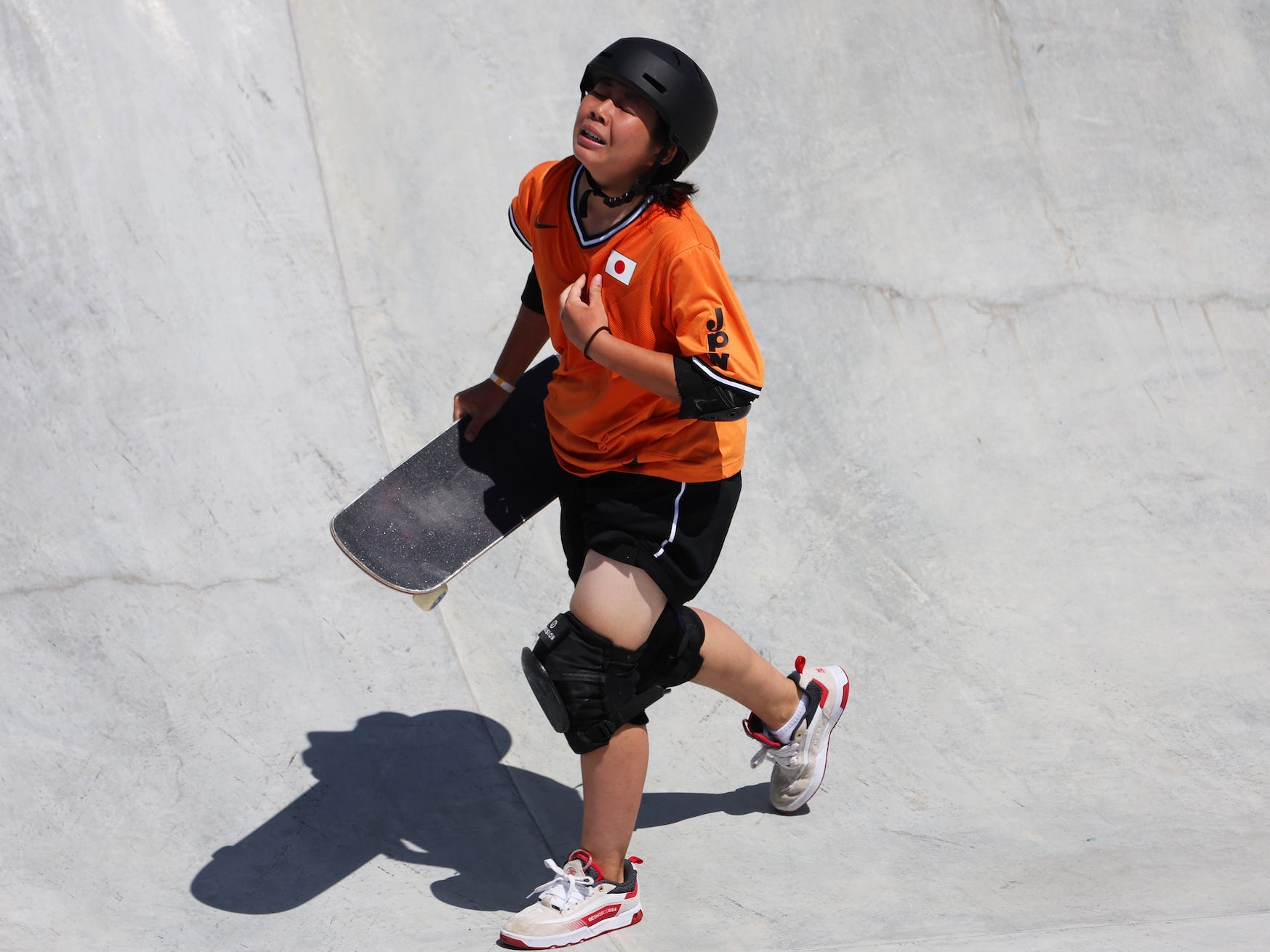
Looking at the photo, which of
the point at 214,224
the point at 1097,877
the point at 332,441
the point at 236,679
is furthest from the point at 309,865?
the point at 214,224

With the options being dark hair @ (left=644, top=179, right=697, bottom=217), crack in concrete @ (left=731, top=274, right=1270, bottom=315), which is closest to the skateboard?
dark hair @ (left=644, top=179, right=697, bottom=217)

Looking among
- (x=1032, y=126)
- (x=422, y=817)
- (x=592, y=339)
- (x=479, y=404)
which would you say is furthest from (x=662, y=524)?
(x=1032, y=126)

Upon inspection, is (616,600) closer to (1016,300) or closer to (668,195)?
(668,195)

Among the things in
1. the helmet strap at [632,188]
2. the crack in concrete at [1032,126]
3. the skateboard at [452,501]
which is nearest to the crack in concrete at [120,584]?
the skateboard at [452,501]

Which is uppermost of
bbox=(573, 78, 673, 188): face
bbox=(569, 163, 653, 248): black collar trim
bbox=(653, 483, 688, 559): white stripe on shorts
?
bbox=(573, 78, 673, 188): face

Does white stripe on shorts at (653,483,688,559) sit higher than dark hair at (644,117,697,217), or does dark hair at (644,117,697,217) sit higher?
dark hair at (644,117,697,217)

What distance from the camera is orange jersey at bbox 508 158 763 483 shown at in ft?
7.82

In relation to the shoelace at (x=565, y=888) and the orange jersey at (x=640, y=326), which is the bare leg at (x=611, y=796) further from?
the orange jersey at (x=640, y=326)

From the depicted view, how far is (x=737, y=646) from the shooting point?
3.04m

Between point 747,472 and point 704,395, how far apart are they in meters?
1.99

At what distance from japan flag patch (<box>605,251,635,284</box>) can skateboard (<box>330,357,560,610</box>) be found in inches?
25.5

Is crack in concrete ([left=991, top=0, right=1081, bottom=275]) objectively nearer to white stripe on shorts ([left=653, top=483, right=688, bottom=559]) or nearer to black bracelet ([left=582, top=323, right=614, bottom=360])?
white stripe on shorts ([left=653, top=483, right=688, bottom=559])

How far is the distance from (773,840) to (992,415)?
7.16ft

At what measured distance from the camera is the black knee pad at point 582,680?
2.60 metres
